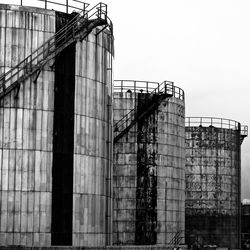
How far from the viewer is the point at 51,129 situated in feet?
121

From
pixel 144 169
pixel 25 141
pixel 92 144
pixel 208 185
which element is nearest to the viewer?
pixel 25 141

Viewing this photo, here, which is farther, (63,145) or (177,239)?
(177,239)

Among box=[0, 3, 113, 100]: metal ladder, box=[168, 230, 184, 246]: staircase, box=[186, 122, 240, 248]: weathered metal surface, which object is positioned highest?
box=[0, 3, 113, 100]: metal ladder

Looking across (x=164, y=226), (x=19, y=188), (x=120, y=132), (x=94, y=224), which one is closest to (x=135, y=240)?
(x=164, y=226)

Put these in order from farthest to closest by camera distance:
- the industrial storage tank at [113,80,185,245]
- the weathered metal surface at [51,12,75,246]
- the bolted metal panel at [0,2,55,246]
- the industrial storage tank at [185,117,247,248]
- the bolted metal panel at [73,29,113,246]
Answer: the industrial storage tank at [185,117,247,248] < the industrial storage tank at [113,80,185,245] < the bolted metal panel at [73,29,113,246] < the weathered metal surface at [51,12,75,246] < the bolted metal panel at [0,2,55,246]

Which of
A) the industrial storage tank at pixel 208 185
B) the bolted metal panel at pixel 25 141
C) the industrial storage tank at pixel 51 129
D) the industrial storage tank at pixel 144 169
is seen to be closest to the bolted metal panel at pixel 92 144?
Answer: the industrial storage tank at pixel 51 129

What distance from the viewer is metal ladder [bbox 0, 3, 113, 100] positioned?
1420 inches

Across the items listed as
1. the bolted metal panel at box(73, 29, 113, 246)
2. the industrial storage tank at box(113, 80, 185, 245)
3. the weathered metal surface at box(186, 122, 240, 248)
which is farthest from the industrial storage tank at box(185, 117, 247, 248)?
the bolted metal panel at box(73, 29, 113, 246)

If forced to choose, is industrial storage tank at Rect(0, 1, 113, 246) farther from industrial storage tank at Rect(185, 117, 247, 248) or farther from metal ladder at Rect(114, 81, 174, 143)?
industrial storage tank at Rect(185, 117, 247, 248)

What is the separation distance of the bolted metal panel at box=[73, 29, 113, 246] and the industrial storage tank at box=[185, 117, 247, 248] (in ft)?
93.3

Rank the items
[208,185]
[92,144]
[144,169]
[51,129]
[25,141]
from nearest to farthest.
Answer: [25,141] → [51,129] → [92,144] → [144,169] → [208,185]

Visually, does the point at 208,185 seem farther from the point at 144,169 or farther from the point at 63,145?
the point at 63,145

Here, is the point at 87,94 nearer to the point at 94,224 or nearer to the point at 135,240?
the point at 94,224

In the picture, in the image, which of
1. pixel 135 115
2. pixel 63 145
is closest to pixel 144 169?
pixel 135 115
